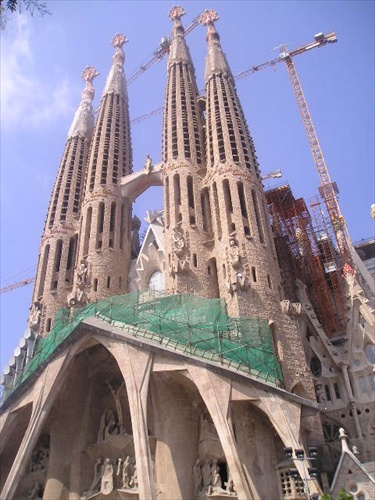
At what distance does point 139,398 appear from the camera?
18.4 m

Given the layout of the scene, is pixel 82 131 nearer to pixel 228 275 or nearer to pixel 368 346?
pixel 228 275

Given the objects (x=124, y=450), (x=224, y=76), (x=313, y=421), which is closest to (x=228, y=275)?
(x=313, y=421)

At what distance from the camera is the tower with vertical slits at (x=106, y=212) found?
2627 centimetres

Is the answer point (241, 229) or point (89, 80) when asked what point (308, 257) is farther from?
point (89, 80)

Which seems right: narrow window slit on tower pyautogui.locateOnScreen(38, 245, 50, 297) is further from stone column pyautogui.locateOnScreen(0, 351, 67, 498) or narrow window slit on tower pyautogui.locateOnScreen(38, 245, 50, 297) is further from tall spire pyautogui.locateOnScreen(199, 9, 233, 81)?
tall spire pyautogui.locateOnScreen(199, 9, 233, 81)

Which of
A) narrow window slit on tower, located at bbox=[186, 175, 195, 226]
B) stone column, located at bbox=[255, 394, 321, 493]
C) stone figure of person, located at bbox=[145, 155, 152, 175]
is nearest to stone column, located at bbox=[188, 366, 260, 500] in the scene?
stone column, located at bbox=[255, 394, 321, 493]

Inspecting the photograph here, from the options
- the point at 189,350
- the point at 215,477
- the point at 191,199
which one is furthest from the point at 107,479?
the point at 191,199

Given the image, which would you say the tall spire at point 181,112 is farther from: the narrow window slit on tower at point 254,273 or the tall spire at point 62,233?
the narrow window slit on tower at point 254,273

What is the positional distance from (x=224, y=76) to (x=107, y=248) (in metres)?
12.1

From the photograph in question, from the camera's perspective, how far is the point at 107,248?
90.6 ft

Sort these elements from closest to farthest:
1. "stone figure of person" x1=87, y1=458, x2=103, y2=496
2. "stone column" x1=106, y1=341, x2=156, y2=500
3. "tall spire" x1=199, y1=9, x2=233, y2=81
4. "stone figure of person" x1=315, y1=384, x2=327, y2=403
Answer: "stone column" x1=106, y1=341, x2=156, y2=500 → "stone figure of person" x1=87, y1=458, x2=103, y2=496 → "stone figure of person" x1=315, y1=384, x2=327, y2=403 → "tall spire" x1=199, y1=9, x2=233, y2=81

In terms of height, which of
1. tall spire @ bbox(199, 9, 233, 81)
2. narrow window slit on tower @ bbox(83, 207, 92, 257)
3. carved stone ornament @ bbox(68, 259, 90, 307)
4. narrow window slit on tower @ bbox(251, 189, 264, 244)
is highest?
tall spire @ bbox(199, 9, 233, 81)

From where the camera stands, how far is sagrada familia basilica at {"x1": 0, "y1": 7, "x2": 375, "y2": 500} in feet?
58.2

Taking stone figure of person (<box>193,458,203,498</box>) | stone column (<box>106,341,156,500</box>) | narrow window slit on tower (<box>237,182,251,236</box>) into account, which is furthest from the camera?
narrow window slit on tower (<box>237,182,251,236</box>)
